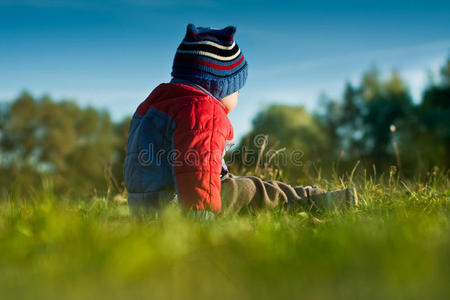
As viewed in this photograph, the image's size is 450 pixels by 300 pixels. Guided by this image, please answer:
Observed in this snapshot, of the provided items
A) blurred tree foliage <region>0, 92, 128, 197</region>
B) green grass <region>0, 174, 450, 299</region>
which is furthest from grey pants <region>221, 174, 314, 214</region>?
blurred tree foliage <region>0, 92, 128, 197</region>

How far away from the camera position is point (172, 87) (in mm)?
3715

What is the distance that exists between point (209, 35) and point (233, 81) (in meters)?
0.59

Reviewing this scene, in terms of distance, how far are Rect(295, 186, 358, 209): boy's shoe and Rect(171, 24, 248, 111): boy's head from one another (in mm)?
1433

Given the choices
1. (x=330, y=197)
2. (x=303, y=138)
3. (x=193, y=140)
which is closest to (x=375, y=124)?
(x=303, y=138)

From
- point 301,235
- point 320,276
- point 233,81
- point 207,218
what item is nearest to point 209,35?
point 233,81

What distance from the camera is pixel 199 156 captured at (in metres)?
3.18

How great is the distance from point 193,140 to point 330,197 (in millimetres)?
1679

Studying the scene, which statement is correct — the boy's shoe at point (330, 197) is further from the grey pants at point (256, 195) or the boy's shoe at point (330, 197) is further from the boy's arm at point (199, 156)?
the boy's arm at point (199, 156)

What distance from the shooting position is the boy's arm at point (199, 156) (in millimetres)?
3127

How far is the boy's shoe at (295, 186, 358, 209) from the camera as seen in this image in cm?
392

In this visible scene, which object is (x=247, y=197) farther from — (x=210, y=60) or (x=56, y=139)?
(x=56, y=139)

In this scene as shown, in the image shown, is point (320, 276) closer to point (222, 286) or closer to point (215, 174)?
point (222, 286)

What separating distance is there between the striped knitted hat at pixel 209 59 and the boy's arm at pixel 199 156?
80 cm

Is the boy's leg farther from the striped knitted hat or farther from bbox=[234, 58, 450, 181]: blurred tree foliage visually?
bbox=[234, 58, 450, 181]: blurred tree foliage
